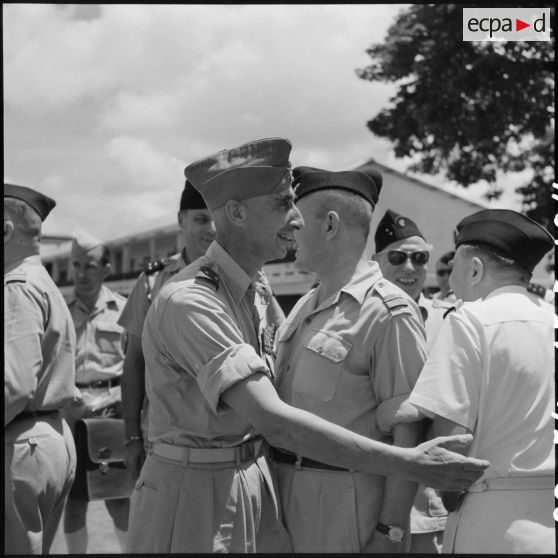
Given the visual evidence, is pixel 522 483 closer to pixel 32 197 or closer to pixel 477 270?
pixel 477 270

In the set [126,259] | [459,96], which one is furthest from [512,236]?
[126,259]

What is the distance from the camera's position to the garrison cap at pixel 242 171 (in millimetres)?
2451

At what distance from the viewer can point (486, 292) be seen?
7.79 ft

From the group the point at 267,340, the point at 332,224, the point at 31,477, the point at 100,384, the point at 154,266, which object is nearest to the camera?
the point at 267,340

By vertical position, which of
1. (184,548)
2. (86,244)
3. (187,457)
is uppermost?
(86,244)

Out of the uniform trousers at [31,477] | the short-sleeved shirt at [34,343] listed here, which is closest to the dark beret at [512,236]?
the short-sleeved shirt at [34,343]

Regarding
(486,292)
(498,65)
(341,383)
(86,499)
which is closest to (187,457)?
(341,383)

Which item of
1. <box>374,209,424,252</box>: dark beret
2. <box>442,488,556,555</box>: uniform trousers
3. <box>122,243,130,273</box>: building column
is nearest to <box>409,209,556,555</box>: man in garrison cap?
<box>442,488,556,555</box>: uniform trousers

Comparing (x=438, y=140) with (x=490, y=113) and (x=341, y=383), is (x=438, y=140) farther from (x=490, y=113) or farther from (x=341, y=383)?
(x=341, y=383)

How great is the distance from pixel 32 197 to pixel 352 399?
1.77m

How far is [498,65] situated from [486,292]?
8.67 meters

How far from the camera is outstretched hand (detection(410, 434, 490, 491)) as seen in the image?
211cm

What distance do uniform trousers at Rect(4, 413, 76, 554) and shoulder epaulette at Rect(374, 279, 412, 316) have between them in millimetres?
1659

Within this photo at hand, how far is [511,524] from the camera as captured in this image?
2154 mm
